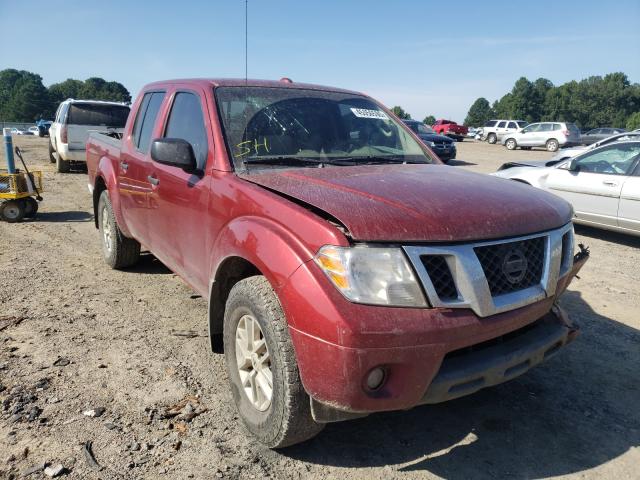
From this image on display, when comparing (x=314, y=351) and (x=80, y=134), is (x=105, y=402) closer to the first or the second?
(x=314, y=351)

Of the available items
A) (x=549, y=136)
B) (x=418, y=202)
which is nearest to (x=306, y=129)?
(x=418, y=202)

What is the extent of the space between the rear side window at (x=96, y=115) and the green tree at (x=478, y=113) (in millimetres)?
122944

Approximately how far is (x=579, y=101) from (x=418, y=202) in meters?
105

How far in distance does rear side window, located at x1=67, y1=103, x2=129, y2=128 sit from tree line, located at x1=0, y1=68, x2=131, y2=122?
226ft

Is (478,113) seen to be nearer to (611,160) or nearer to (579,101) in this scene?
(579,101)

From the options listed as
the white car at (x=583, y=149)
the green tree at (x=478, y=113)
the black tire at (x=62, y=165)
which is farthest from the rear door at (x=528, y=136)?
the green tree at (x=478, y=113)

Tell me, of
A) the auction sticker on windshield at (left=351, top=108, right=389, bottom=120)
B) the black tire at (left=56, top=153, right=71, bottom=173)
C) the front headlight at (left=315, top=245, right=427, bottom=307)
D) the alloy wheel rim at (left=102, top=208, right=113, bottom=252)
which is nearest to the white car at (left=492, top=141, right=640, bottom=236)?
the auction sticker on windshield at (left=351, top=108, right=389, bottom=120)

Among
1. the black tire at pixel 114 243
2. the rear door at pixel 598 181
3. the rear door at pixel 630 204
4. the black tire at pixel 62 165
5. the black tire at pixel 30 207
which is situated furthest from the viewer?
the black tire at pixel 62 165

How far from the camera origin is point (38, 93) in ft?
303

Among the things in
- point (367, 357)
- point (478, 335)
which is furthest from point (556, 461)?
point (367, 357)

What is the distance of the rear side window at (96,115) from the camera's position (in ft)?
41.7

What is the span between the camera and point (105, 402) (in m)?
2.88

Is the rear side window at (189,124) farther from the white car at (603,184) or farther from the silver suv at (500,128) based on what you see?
the silver suv at (500,128)

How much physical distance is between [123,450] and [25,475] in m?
0.43
